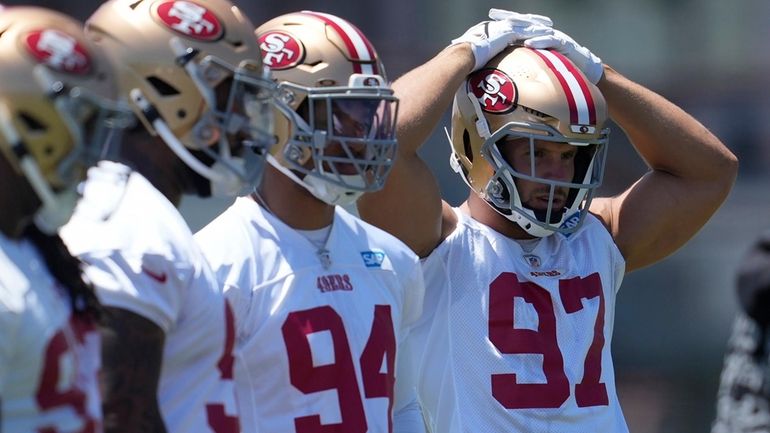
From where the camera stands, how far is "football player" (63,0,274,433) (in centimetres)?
244

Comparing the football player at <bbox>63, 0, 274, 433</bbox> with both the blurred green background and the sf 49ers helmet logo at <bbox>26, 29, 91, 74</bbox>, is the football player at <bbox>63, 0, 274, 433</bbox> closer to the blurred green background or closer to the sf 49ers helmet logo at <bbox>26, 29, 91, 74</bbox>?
the sf 49ers helmet logo at <bbox>26, 29, 91, 74</bbox>

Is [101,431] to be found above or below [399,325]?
above

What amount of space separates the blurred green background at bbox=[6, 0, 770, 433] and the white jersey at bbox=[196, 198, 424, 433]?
4261mm

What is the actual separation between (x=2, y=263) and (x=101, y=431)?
0.31m

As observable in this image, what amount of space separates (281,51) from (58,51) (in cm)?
95

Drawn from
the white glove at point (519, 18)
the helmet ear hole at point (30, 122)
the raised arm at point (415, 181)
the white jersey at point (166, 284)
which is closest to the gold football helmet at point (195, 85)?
the white jersey at point (166, 284)

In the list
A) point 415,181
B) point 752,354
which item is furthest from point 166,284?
point 752,354

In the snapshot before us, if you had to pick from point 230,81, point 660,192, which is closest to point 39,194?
point 230,81

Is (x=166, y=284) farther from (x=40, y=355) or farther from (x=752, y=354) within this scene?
(x=752, y=354)

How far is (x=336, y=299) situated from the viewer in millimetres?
3037

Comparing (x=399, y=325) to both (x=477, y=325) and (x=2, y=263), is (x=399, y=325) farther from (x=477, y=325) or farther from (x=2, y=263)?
(x=2, y=263)

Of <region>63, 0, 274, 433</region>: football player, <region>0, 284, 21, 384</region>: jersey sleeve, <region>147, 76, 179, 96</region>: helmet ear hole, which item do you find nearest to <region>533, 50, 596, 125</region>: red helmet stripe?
<region>63, 0, 274, 433</region>: football player

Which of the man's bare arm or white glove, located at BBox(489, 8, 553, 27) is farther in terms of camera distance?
white glove, located at BBox(489, 8, 553, 27)

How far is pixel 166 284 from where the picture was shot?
2484 millimetres
